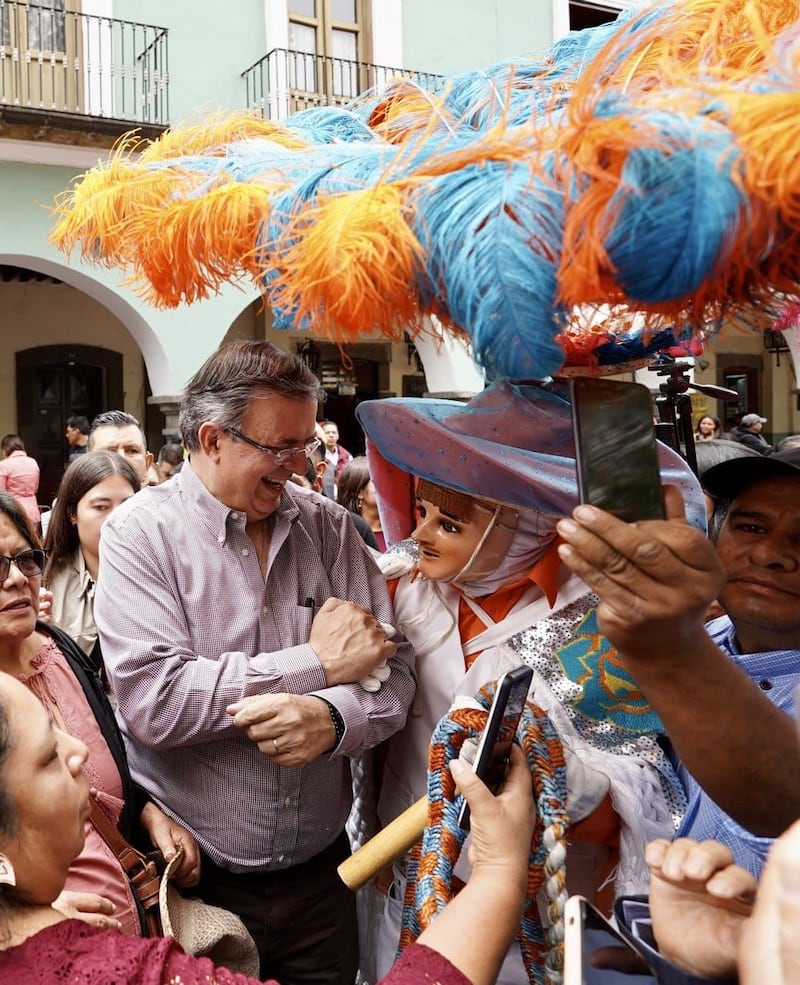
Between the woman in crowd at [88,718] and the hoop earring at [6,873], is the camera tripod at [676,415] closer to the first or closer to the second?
the woman in crowd at [88,718]

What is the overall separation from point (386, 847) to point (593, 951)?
0.63m

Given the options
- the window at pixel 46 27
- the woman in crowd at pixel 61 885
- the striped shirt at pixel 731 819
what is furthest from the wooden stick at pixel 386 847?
the window at pixel 46 27

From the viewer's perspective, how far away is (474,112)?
1.32 meters

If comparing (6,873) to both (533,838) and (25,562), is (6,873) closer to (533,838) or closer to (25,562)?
(533,838)

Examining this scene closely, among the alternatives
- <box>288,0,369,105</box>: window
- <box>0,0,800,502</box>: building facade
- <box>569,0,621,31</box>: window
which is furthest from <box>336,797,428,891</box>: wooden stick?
<box>569,0,621,31</box>: window

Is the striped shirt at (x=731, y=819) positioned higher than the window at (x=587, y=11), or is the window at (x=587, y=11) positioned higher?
the window at (x=587, y=11)

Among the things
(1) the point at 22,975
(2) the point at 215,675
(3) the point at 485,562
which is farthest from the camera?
(3) the point at 485,562

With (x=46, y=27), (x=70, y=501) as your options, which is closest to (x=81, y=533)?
(x=70, y=501)

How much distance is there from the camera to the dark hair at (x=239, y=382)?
213cm

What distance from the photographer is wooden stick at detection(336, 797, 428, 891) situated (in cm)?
169

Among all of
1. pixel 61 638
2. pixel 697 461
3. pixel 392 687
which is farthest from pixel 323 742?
pixel 697 461

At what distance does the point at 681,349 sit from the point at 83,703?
4.86 ft

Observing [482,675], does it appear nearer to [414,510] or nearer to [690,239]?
[414,510]

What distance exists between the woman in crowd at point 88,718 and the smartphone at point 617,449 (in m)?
1.29
